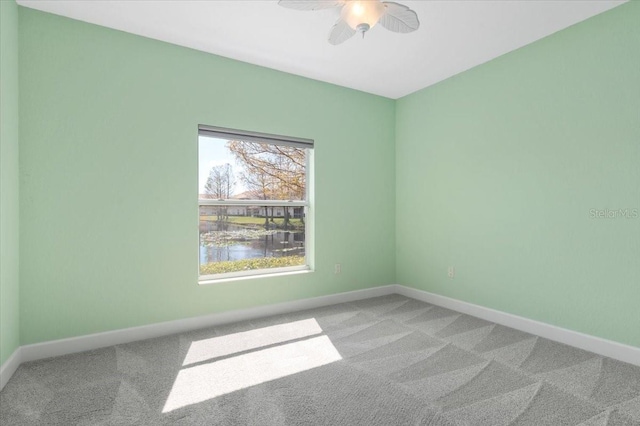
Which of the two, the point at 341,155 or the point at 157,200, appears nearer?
the point at 157,200

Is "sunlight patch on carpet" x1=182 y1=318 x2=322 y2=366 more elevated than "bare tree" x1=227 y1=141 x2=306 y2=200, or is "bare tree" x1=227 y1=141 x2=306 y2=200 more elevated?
"bare tree" x1=227 y1=141 x2=306 y2=200

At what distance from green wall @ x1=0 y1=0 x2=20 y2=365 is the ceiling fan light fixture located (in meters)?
2.31

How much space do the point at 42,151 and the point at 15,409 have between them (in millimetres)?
1787

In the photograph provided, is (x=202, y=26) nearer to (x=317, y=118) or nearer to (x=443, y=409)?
(x=317, y=118)

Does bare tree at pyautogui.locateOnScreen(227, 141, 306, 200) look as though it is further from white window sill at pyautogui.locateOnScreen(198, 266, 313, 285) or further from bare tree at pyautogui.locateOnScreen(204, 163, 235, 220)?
white window sill at pyautogui.locateOnScreen(198, 266, 313, 285)

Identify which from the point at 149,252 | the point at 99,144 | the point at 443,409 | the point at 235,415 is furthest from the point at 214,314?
the point at 443,409

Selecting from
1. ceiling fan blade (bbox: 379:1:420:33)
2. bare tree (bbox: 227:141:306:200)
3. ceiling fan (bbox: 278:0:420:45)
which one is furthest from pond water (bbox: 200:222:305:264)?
ceiling fan blade (bbox: 379:1:420:33)

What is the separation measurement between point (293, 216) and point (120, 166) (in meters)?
1.82

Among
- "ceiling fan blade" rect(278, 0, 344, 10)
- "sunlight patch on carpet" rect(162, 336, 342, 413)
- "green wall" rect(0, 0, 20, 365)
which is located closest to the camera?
"ceiling fan blade" rect(278, 0, 344, 10)

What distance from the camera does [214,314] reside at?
10.7 ft

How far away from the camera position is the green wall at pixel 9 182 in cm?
220

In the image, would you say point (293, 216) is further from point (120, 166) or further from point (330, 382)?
point (330, 382)

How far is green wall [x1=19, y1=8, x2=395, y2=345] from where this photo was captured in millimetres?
2549

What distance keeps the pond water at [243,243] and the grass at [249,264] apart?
37 mm
